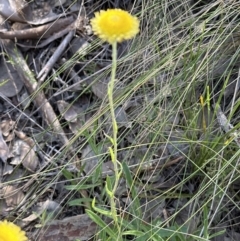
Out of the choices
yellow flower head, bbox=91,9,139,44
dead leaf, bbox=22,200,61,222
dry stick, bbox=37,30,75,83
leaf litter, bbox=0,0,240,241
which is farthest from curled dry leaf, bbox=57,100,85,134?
yellow flower head, bbox=91,9,139,44

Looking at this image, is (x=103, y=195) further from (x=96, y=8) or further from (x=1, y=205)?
(x=96, y=8)

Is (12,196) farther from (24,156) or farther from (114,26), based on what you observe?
(114,26)

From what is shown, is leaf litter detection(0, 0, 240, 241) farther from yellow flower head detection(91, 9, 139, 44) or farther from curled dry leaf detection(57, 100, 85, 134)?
yellow flower head detection(91, 9, 139, 44)

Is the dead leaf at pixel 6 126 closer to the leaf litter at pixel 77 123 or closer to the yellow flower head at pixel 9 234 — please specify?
the leaf litter at pixel 77 123

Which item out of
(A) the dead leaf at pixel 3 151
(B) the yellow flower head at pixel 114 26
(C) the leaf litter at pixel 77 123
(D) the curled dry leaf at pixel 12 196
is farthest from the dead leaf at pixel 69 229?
(B) the yellow flower head at pixel 114 26

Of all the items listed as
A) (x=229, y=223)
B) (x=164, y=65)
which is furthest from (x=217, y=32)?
(x=229, y=223)

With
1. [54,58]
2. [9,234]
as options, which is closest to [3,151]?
[54,58]

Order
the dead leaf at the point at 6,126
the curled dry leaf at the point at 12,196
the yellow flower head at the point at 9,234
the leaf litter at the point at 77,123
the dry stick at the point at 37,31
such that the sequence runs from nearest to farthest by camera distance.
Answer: the yellow flower head at the point at 9,234 → the leaf litter at the point at 77,123 → the curled dry leaf at the point at 12,196 → the dead leaf at the point at 6,126 → the dry stick at the point at 37,31
